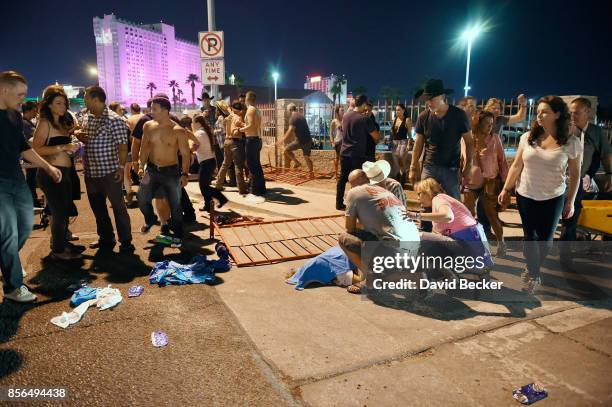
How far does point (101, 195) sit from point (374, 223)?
12.6 feet

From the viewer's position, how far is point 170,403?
9.06ft

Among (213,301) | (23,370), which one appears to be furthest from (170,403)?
(213,301)

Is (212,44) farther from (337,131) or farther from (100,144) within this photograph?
(100,144)

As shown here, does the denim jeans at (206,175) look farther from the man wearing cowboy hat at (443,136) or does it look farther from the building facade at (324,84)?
the building facade at (324,84)

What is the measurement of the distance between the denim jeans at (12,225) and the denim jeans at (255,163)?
201 inches

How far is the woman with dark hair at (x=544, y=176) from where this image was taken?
425cm

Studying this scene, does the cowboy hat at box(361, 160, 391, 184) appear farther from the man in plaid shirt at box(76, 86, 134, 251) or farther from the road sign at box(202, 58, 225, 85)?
the road sign at box(202, 58, 225, 85)

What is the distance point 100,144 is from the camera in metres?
5.62

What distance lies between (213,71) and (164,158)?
164 inches

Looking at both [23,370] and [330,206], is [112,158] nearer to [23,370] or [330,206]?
[23,370]

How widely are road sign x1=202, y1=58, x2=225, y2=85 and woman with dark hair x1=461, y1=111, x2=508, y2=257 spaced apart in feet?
18.8

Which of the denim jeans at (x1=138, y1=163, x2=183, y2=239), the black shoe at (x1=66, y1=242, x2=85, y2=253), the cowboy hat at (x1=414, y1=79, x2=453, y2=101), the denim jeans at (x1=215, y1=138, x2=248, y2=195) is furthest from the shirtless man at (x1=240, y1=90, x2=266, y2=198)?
the cowboy hat at (x1=414, y1=79, x2=453, y2=101)

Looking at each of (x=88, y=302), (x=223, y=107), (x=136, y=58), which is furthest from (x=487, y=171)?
(x=136, y=58)

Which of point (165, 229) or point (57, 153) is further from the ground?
point (57, 153)
